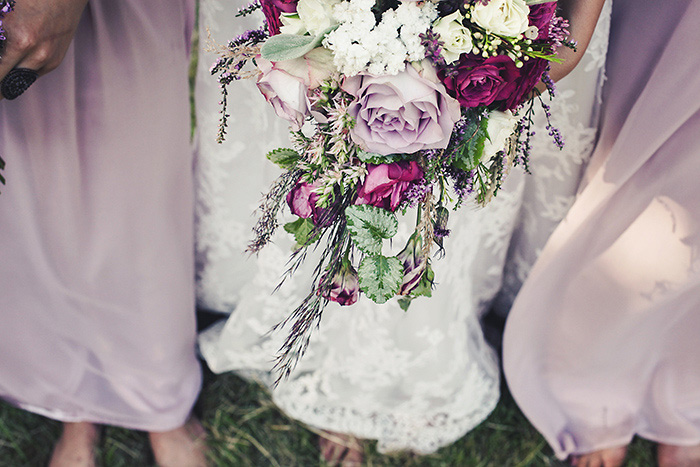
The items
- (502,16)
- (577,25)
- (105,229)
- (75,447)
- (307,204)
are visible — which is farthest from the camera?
(75,447)

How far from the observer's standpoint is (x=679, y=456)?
1494 millimetres

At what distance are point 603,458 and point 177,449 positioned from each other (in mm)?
1203

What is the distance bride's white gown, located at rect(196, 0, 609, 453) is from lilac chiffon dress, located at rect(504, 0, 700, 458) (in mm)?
91

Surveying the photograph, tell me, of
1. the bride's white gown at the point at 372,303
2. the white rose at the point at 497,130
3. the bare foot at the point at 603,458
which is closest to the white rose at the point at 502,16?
the white rose at the point at 497,130

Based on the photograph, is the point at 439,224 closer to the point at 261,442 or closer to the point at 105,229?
the point at 105,229

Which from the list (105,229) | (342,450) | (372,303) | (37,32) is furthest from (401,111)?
(342,450)

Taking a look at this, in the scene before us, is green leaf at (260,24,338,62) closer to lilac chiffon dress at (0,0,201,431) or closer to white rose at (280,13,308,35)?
white rose at (280,13,308,35)

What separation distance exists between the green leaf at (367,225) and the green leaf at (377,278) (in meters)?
0.02

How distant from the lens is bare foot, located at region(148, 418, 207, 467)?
150 centimetres

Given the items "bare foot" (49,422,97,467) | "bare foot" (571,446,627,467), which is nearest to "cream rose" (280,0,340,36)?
"bare foot" (49,422,97,467)

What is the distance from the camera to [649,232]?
3.94ft

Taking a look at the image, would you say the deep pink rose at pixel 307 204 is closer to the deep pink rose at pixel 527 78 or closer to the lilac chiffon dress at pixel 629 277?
the deep pink rose at pixel 527 78

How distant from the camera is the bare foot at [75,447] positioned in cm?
147

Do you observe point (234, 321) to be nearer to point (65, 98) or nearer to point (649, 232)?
point (65, 98)
